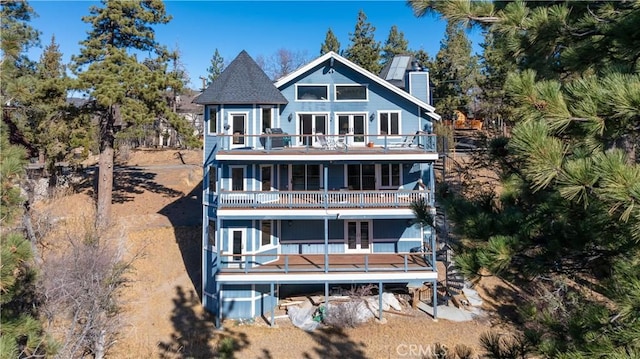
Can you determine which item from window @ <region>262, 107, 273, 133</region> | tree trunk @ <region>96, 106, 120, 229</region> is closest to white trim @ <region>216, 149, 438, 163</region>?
window @ <region>262, 107, 273, 133</region>

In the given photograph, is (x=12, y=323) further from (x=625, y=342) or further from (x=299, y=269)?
(x=299, y=269)

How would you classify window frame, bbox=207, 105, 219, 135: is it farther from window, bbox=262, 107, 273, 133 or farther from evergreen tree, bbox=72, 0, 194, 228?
evergreen tree, bbox=72, 0, 194, 228

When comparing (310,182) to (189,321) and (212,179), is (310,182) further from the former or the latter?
(189,321)

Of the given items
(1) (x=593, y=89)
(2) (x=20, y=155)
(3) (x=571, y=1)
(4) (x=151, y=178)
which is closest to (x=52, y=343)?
(2) (x=20, y=155)

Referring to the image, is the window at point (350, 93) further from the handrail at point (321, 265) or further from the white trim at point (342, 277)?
the white trim at point (342, 277)

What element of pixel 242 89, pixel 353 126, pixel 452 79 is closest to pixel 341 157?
pixel 353 126
